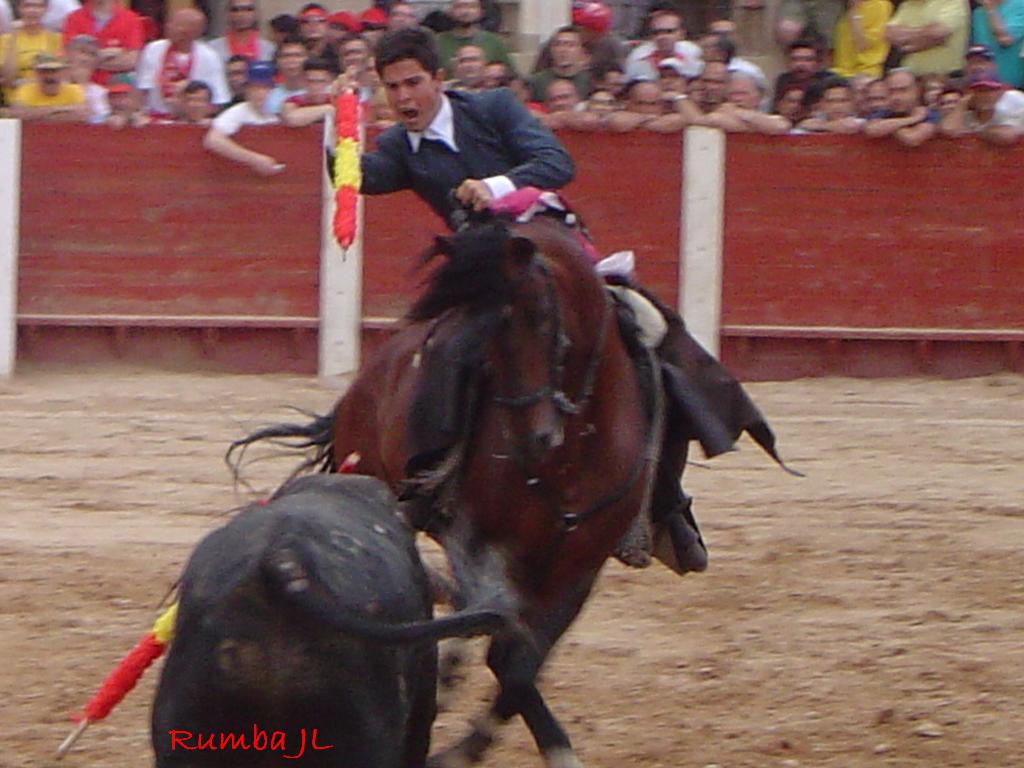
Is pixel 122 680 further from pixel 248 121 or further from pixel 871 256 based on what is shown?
pixel 871 256

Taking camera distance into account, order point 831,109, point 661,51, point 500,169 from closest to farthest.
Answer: point 500,169 < point 831,109 < point 661,51

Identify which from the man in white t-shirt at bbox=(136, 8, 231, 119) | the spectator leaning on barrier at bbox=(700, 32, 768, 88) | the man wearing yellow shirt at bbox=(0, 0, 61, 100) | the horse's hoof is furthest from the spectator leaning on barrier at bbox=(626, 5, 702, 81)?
the horse's hoof

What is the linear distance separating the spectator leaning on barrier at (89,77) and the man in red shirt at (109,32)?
0.37 ft

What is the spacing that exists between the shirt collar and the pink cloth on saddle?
1.26 ft

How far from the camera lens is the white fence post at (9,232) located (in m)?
10.7

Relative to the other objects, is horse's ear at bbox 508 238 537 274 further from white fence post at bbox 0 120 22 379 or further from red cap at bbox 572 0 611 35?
red cap at bbox 572 0 611 35

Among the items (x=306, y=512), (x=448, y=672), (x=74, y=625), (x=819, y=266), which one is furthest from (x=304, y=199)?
(x=306, y=512)

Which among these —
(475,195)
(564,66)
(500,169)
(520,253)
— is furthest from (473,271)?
(564,66)

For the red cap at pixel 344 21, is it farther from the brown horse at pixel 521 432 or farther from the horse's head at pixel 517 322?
the horse's head at pixel 517 322

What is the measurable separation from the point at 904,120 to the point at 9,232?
191 inches

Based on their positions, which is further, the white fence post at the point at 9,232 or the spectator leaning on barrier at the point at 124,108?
the spectator leaning on barrier at the point at 124,108

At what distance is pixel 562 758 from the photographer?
186 inches

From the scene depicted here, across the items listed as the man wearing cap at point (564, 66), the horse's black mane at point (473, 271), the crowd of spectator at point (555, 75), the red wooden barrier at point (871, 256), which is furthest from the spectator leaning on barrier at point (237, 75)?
the horse's black mane at point (473, 271)

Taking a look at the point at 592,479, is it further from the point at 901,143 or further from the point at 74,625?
the point at 901,143
